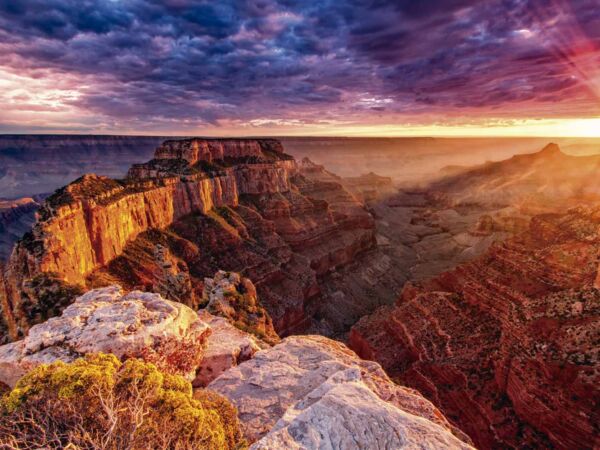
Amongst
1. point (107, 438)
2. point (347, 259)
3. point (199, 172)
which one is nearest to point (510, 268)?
point (107, 438)

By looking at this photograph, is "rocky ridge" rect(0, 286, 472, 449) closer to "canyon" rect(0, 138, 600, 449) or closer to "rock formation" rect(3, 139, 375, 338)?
"canyon" rect(0, 138, 600, 449)

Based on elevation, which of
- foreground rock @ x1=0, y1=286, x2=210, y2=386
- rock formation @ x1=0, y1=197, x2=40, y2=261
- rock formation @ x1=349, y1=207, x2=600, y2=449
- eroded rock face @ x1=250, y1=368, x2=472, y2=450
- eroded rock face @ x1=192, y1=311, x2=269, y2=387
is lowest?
rock formation @ x1=0, y1=197, x2=40, y2=261

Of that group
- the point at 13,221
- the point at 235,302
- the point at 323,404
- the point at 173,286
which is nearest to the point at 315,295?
the point at 235,302

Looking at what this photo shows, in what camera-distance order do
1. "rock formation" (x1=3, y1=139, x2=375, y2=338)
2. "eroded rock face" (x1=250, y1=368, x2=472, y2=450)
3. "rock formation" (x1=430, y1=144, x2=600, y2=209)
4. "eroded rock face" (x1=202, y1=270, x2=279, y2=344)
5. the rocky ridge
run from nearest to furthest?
"eroded rock face" (x1=250, y1=368, x2=472, y2=450)
the rocky ridge
"eroded rock face" (x1=202, y1=270, x2=279, y2=344)
"rock formation" (x1=3, y1=139, x2=375, y2=338)
"rock formation" (x1=430, y1=144, x2=600, y2=209)

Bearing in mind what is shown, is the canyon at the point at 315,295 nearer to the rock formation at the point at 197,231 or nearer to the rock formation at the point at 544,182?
the rock formation at the point at 197,231

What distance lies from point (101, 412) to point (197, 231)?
56.6m

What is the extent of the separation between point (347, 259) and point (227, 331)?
228 ft

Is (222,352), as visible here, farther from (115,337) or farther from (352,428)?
(352,428)

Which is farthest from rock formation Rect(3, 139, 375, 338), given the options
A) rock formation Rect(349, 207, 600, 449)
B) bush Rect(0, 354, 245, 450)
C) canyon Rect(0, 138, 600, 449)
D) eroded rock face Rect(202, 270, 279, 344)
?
rock formation Rect(349, 207, 600, 449)

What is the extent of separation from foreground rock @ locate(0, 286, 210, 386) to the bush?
3.30 m

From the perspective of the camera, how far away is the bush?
10.7m

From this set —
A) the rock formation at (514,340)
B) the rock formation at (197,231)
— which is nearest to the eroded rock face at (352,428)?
the rock formation at (514,340)

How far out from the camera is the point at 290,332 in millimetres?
62406

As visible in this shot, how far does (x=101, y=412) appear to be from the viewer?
37.9 ft
